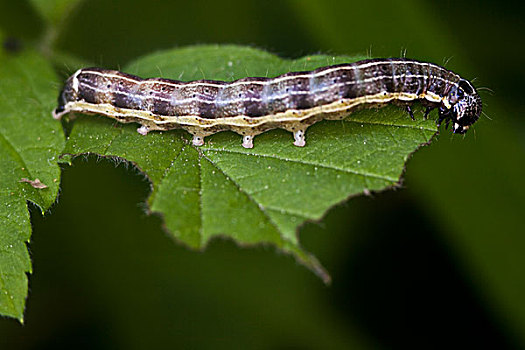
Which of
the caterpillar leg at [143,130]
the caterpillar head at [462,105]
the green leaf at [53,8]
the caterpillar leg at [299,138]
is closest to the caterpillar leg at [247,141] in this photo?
the caterpillar leg at [299,138]

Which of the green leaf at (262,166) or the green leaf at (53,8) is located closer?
the green leaf at (262,166)

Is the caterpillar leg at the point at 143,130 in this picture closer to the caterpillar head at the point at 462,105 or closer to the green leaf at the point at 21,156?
the green leaf at the point at 21,156

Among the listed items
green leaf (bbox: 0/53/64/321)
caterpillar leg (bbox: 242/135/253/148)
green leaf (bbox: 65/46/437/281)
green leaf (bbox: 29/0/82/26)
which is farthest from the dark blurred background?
caterpillar leg (bbox: 242/135/253/148)

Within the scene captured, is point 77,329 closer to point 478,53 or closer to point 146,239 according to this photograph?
point 146,239

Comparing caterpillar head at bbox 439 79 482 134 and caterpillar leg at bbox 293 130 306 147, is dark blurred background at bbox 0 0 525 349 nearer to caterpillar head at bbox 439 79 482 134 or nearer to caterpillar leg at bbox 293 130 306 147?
caterpillar head at bbox 439 79 482 134

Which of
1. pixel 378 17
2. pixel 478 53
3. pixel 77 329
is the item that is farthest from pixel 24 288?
pixel 478 53

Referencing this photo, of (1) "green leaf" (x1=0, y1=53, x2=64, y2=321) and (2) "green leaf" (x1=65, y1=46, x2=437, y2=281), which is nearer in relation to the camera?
(2) "green leaf" (x1=65, y1=46, x2=437, y2=281)

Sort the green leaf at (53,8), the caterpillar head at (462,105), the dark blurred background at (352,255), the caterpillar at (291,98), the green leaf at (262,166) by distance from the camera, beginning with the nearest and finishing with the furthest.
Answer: the green leaf at (262,166) < the caterpillar at (291,98) < the caterpillar head at (462,105) < the green leaf at (53,8) < the dark blurred background at (352,255)
